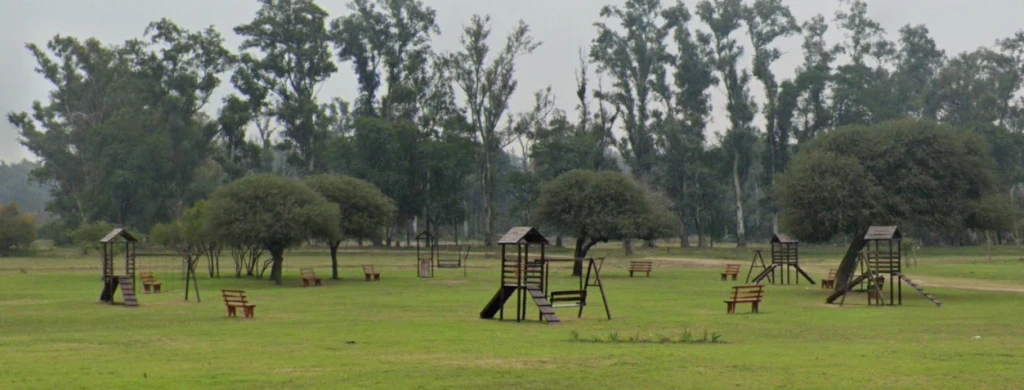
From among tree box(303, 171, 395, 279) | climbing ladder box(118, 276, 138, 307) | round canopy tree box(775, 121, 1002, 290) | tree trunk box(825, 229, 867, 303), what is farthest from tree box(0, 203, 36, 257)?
tree trunk box(825, 229, 867, 303)

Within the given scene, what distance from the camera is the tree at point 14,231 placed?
342 ft

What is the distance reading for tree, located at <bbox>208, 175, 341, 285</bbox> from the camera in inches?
2493

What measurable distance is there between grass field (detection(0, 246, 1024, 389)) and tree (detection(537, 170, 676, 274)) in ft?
51.0

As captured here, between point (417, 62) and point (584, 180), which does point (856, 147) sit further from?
point (417, 62)

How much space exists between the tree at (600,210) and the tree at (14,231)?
54.8 meters

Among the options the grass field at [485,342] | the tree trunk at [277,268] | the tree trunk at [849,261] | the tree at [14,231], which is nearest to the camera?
the grass field at [485,342]

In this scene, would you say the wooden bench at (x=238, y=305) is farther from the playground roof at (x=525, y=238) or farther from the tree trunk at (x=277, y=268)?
the tree trunk at (x=277, y=268)

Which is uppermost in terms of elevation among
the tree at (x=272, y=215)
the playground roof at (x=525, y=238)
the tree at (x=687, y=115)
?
the tree at (x=687, y=115)

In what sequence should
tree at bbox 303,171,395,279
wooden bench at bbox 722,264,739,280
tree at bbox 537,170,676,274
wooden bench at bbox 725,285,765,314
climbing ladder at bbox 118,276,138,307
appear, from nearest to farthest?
wooden bench at bbox 725,285,765,314
climbing ladder at bbox 118,276,138,307
wooden bench at bbox 722,264,739,280
tree at bbox 303,171,395,279
tree at bbox 537,170,676,274

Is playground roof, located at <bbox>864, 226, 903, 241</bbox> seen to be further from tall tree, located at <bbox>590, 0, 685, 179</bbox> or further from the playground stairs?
tall tree, located at <bbox>590, 0, 685, 179</bbox>

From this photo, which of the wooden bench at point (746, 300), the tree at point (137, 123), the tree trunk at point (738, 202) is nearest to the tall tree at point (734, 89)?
the tree trunk at point (738, 202)

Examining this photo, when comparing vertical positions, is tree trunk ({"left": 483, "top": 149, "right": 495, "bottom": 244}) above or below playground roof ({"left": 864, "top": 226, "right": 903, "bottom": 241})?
above

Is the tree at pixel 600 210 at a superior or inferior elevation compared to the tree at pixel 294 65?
inferior

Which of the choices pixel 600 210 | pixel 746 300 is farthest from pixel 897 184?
pixel 600 210
